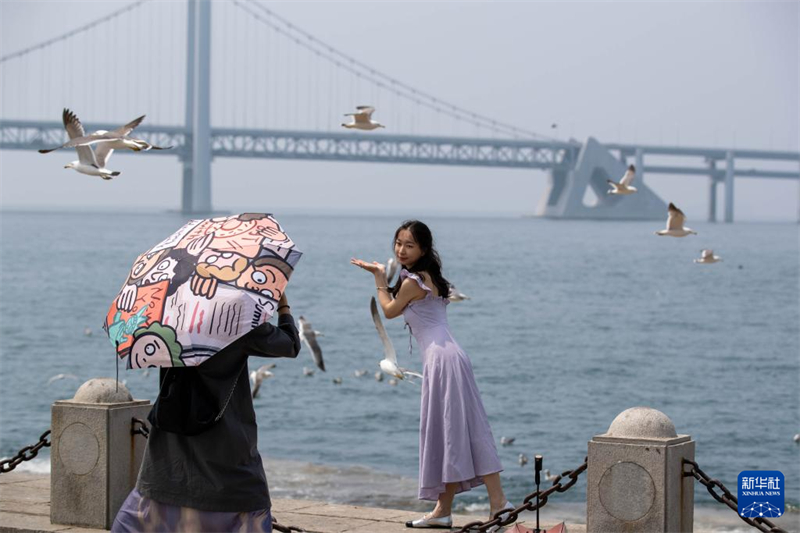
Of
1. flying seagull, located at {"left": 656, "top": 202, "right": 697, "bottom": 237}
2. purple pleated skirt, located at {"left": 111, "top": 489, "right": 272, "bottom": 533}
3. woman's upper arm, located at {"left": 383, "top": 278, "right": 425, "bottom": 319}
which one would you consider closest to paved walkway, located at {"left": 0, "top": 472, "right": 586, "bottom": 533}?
woman's upper arm, located at {"left": 383, "top": 278, "right": 425, "bottom": 319}

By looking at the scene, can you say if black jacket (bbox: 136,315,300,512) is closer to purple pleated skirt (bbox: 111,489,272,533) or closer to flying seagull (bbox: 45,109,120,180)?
purple pleated skirt (bbox: 111,489,272,533)

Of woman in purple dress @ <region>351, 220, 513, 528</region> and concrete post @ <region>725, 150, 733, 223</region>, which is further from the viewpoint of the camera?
concrete post @ <region>725, 150, 733, 223</region>

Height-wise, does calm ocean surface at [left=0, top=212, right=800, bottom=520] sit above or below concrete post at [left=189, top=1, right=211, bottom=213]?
below

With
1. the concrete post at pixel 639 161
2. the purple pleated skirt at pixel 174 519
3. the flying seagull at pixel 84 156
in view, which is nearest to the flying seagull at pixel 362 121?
the flying seagull at pixel 84 156

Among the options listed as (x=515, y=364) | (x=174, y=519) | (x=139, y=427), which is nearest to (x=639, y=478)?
(x=174, y=519)

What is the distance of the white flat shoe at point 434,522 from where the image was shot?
504 centimetres

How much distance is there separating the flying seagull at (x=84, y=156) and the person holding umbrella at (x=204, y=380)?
2774 mm

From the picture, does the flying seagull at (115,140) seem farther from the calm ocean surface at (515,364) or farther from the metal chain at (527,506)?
the calm ocean surface at (515,364)

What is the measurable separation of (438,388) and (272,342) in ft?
5.29

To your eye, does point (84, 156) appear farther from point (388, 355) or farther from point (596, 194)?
point (596, 194)

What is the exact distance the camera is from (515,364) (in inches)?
958

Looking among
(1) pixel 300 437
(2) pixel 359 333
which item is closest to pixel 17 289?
(2) pixel 359 333

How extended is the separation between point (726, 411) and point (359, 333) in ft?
36.5

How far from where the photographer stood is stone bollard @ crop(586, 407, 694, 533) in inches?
172
